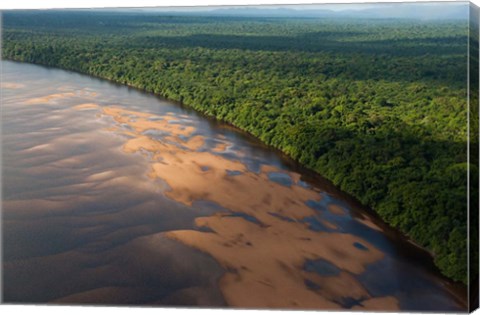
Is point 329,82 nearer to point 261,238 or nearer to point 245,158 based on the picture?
point 245,158

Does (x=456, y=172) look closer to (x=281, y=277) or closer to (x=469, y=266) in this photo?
(x=469, y=266)

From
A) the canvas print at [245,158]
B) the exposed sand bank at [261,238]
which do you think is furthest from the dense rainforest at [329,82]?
the exposed sand bank at [261,238]

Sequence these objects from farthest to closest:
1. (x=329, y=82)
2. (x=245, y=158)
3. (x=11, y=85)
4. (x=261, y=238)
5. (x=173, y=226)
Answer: (x=329, y=82) → (x=11, y=85) → (x=245, y=158) → (x=173, y=226) → (x=261, y=238)

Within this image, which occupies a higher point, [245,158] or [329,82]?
[329,82]

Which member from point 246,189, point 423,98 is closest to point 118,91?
point 246,189

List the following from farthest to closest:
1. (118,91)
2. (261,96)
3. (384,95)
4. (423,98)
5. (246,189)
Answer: (118,91) → (261,96) → (384,95) → (423,98) → (246,189)

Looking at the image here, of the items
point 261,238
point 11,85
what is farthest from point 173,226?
point 11,85

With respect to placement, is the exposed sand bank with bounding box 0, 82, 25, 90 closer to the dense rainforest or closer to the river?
the river
